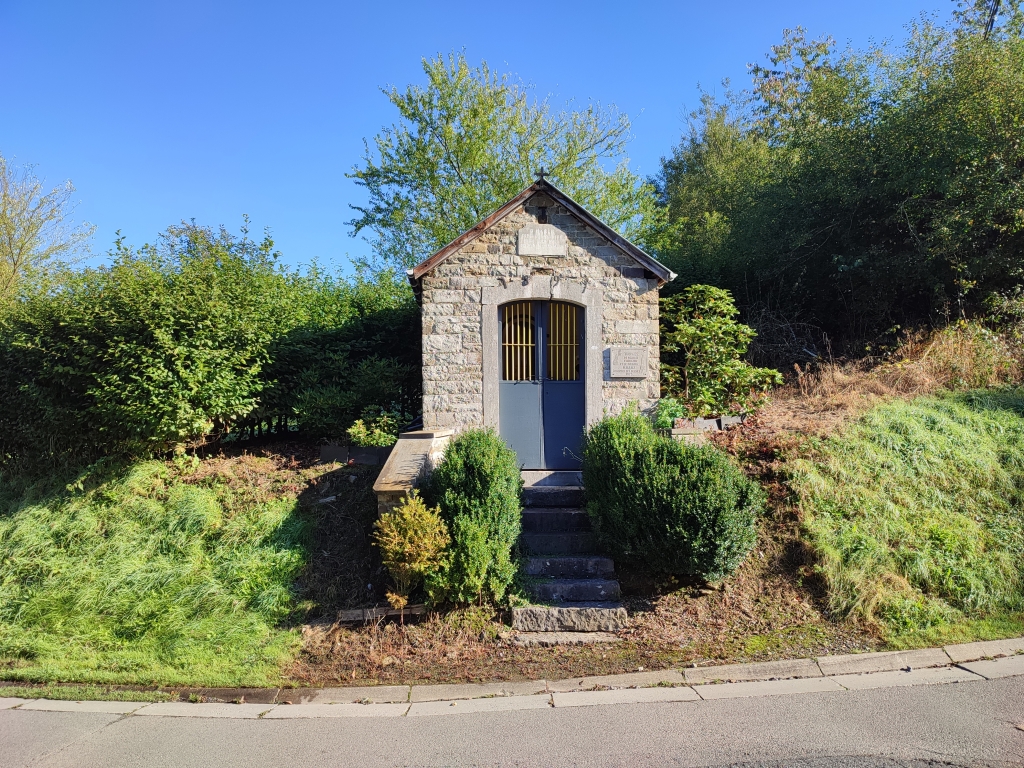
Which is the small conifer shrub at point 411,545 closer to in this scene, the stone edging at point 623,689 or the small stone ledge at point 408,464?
the small stone ledge at point 408,464

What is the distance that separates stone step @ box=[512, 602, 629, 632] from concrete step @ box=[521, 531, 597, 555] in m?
1.06

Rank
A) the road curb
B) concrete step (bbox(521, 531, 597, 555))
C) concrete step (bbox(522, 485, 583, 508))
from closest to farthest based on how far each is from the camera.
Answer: the road curb < concrete step (bbox(521, 531, 597, 555)) < concrete step (bbox(522, 485, 583, 508))

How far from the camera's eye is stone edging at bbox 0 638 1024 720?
483cm

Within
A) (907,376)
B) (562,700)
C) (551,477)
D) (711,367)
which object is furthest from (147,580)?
(907,376)

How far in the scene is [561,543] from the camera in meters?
6.98

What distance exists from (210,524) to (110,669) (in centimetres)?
194

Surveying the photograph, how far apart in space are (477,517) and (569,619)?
132cm

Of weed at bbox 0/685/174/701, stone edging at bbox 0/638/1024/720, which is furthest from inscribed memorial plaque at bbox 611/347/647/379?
weed at bbox 0/685/174/701

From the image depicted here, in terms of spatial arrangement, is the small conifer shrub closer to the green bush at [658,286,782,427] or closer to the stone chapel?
the stone chapel

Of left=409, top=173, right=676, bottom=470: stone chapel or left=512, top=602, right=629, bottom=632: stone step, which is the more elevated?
left=409, top=173, right=676, bottom=470: stone chapel

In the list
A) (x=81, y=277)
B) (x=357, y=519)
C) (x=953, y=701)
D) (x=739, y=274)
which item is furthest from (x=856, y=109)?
(x=81, y=277)

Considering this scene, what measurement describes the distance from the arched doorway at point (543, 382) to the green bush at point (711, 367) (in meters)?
1.59

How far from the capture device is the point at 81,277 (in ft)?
28.2

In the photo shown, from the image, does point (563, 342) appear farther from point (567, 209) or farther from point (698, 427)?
point (698, 427)
